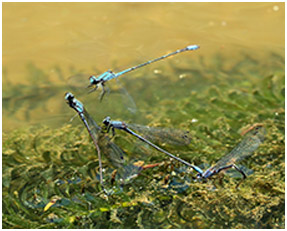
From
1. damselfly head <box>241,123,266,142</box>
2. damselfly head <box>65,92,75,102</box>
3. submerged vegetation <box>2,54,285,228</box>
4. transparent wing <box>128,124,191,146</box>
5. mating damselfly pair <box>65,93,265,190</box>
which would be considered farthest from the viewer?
damselfly head <box>241,123,266,142</box>

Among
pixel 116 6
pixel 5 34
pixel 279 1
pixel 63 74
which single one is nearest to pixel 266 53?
pixel 279 1

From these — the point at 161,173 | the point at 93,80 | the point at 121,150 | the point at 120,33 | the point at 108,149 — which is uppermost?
the point at 93,80

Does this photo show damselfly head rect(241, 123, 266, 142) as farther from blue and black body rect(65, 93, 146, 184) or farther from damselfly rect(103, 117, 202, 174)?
blue and black body rect(65, 93, 146, 184)

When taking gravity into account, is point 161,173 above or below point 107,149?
below

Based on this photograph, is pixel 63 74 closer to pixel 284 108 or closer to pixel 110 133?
pixel 110 133

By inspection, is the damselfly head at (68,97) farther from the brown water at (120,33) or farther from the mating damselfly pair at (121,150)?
the brown water at (120,33)

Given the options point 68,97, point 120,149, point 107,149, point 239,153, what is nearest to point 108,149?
point 107,149

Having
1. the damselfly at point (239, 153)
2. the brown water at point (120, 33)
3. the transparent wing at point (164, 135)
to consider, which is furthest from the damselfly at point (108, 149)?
the brown water at point (120, 33)

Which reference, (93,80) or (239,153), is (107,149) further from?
(239,153)

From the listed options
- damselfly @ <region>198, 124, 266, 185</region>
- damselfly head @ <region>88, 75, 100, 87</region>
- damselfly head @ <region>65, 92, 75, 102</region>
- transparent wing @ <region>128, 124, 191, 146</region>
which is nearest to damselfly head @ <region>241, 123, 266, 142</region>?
damselfly @ <region>198, 124, 266, 185</region>
